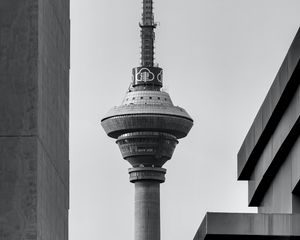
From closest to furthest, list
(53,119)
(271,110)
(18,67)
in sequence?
(18,67)
(53,119)
(271,110)

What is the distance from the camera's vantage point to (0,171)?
2666 cm

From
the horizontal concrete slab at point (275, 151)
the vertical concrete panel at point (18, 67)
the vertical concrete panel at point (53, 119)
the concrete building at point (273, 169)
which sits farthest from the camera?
the horizontal concrete slab at point (275, 151)

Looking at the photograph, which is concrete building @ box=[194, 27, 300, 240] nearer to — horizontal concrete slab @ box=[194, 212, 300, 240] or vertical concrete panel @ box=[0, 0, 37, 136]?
horizontal concrete slab @ box=[194, 212, 300, 240]

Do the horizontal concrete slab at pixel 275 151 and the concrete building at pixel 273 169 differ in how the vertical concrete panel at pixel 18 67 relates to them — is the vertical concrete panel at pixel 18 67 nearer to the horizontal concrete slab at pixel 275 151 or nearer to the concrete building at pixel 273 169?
the concrete building at pixel 273 169

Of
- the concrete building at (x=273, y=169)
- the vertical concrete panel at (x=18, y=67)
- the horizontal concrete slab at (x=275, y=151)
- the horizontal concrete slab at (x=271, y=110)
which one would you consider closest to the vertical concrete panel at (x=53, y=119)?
the vertical concrete panel at (x=18, y=67)

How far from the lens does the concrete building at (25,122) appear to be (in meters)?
26.3

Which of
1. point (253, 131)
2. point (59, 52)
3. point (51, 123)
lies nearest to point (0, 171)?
point (51, 123)

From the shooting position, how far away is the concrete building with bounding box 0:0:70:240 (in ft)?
86.3

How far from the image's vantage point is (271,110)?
114 feet

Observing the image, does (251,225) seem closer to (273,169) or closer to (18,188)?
(18,188)

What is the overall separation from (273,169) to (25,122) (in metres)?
12.8

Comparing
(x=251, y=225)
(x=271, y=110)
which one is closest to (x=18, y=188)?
(x=251, y=225)

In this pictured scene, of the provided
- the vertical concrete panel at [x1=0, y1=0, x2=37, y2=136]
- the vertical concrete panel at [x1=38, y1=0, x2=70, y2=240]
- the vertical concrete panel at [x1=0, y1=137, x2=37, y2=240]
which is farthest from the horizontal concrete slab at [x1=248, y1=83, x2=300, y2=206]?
the vertical concrete panel at [x1=0, y1=137, x2=37, y2=240]

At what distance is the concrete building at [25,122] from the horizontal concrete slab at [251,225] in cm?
356
